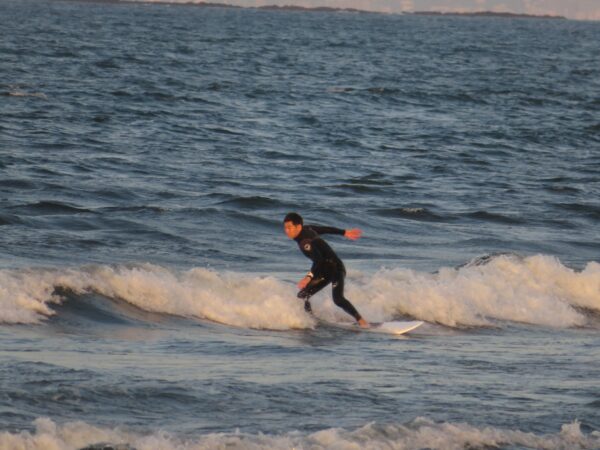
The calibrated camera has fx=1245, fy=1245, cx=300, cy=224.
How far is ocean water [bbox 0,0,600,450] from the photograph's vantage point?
10.8m

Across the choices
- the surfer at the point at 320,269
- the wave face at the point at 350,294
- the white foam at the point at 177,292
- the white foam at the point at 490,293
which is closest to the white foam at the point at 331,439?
the wave face at the point at 350,294

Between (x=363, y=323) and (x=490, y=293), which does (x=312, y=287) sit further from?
(x=490, y=293)

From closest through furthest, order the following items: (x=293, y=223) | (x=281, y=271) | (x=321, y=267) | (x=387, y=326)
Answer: (x=293, y=223) < (x=321, y=267) < (x=387, y=326) < (x=281, y=271)

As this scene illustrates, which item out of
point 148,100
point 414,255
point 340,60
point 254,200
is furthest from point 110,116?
point 340,60

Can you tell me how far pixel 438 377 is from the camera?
40.9 ft

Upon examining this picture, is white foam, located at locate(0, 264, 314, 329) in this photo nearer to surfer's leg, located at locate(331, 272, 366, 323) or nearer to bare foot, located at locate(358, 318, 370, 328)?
surfer's leg, located at locate(331, 272, 366, 323)

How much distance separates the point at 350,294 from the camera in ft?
57.5

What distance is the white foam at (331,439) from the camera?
9648 mm

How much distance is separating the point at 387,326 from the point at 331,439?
569 centimetres

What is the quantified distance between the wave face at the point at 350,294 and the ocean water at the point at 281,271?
0.13 ft

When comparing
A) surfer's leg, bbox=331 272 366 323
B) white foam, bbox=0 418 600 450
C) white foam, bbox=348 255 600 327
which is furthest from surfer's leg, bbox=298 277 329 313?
white foam, bbox=0 418 600 450

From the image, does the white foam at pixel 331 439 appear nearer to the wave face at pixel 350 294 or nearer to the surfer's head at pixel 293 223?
the surfer's head at pixel 293 223

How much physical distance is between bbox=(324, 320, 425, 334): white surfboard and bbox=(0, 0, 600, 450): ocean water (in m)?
0.32

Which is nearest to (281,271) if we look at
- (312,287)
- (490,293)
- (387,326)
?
(490,293)
